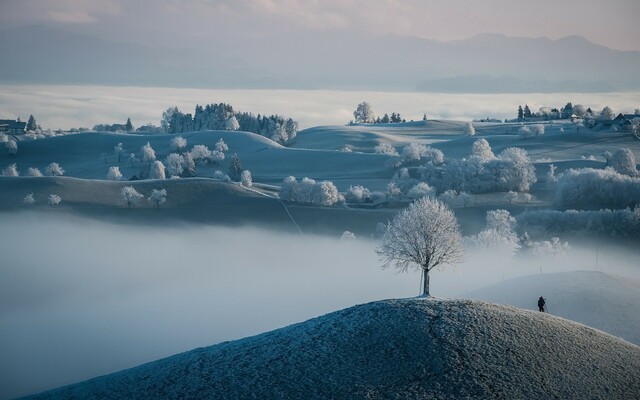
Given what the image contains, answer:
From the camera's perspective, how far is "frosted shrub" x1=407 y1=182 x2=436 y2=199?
444ft

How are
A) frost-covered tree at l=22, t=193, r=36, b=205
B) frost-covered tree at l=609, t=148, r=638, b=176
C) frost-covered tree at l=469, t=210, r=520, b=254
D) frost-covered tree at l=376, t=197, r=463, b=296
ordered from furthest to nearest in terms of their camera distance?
frost-covered tree at l=609, t=148, r=638, b=176, frost-covered tree at l=22, t=193, r=36, b=205, frost-covered tree at l=469, t=210, r=520, b=254, frost-covered tree at l=376, t=197, r=463, b=296

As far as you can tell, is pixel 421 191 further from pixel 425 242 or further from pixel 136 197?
pixel 425 242

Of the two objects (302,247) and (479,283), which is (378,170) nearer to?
(302,247)

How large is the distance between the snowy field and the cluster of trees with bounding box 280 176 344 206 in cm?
231

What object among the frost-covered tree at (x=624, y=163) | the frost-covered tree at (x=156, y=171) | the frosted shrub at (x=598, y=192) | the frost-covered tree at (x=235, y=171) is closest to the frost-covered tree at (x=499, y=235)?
the frosted shrub at (x=598, y=192)


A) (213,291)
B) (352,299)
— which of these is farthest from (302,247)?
(352,299)

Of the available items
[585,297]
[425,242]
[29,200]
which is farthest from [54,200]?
[585,297]

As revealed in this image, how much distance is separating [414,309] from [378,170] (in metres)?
146

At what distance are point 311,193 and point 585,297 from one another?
83063 mm

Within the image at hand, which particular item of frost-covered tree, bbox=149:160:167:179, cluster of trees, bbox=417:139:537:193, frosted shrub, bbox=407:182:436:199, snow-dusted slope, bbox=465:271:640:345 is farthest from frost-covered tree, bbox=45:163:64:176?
snow-dusted slope, bbox=465:271:640:345

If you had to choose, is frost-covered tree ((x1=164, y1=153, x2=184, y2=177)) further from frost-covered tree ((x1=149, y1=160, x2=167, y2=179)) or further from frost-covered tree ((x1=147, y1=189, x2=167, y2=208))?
frost-covered tree ((x1=147, y1=189, x2=167, y2=208))

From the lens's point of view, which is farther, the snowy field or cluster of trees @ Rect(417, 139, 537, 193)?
cluster of trees @ Rect(417, 139, 537, 193)

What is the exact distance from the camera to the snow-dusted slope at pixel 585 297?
170ft

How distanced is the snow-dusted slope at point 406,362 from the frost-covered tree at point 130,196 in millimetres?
92300
